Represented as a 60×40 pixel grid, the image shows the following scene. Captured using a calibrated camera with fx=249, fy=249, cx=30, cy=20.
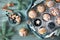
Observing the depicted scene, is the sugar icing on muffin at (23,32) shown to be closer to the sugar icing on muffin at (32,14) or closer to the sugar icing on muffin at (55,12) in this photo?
the sugar icing on muffin at (32,14)

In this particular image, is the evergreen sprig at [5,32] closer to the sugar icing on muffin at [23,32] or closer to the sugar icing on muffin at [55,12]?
the sugar icing on muffin at [23,32]

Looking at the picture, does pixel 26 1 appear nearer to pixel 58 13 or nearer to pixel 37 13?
pixel 37 13

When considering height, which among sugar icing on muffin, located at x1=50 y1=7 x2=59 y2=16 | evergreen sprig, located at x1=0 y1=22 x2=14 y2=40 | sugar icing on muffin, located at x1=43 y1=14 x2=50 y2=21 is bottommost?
evergreen sprig, located at x1=0 y1=22 x2=14 y2=40

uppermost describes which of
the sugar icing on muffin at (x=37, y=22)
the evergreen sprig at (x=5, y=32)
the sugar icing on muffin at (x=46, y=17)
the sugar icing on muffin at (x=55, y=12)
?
the sugar icing on muffin at (x=55, y=12)

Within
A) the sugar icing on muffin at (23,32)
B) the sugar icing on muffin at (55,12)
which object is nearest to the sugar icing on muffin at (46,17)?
the sugar icing on muffin at (55,12)

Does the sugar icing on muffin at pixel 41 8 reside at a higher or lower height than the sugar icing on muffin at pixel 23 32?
higher

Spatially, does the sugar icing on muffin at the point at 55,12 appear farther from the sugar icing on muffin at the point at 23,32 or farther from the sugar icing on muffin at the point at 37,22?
the sugar icing on muffin at the point at 23,32

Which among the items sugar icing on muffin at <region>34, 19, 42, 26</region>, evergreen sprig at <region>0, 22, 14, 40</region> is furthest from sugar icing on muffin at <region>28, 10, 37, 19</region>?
evergreen sprig at <region>0, 22, 14, 40</region>

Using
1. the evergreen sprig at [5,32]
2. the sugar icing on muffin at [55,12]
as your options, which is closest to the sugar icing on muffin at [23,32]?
the evergreen sprig at [5,32]

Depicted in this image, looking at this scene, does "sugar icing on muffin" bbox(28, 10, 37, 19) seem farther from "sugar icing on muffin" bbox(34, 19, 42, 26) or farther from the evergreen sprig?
the evergreen sprig

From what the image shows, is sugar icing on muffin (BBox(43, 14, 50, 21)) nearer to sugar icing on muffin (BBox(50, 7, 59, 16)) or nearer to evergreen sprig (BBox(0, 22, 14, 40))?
sugar icing on muffin (BBox(50, 7, 59, 16))

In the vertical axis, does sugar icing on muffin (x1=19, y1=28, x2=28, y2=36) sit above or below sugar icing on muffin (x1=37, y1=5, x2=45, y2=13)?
below

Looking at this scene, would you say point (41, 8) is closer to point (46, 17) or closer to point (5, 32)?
point (46, 17)

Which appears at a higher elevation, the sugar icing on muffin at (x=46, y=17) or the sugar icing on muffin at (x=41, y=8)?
the sugar icing on muffin at (x=41, y=8)
